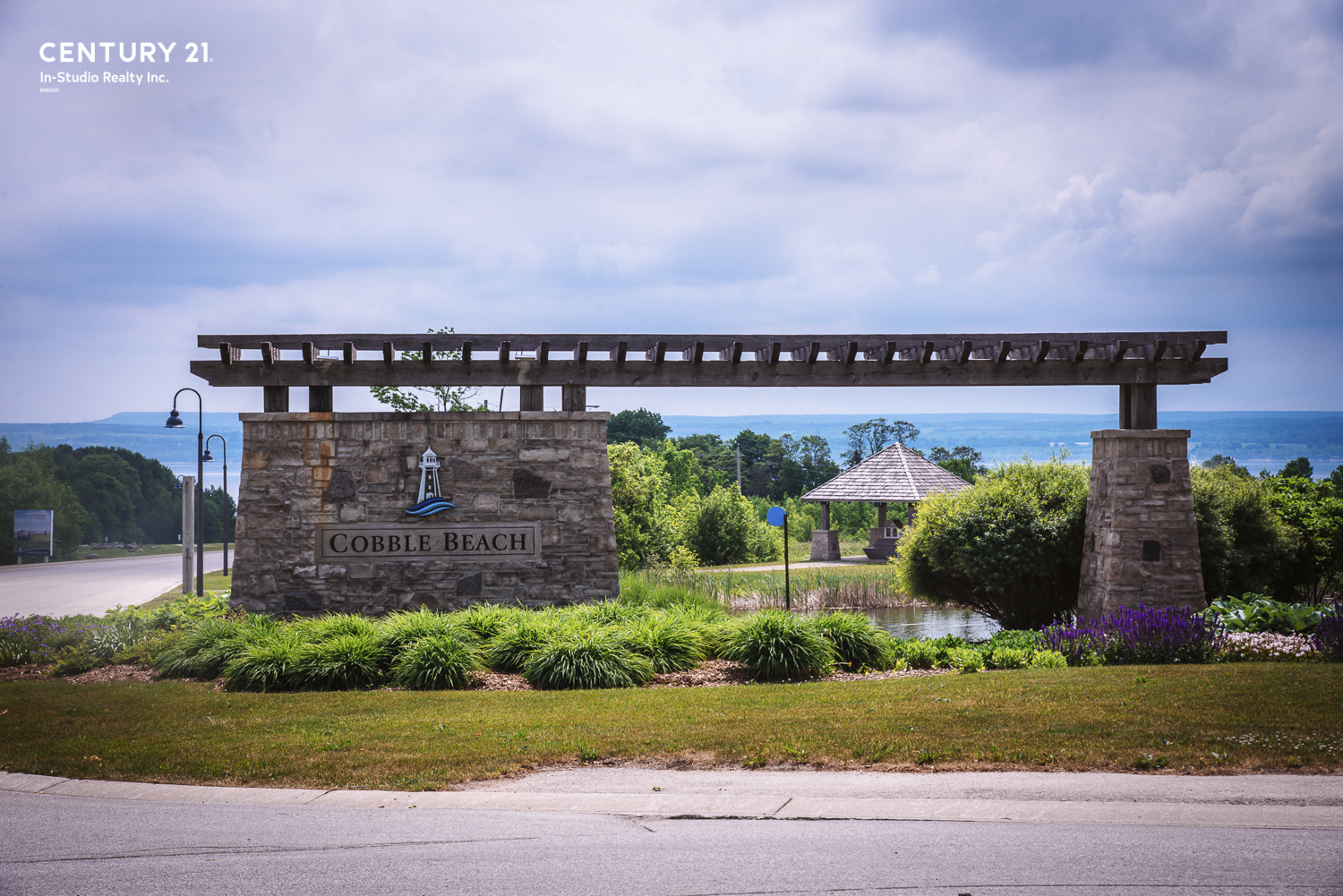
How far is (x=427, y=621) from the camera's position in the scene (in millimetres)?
10680

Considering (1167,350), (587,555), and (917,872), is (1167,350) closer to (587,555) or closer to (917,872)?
(587,555)

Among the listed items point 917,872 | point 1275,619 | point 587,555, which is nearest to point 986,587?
point 1275,619

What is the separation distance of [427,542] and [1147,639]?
31.1 feet

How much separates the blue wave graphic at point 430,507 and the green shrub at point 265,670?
9.40ft

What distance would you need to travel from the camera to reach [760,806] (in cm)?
567

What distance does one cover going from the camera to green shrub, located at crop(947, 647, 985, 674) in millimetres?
10352

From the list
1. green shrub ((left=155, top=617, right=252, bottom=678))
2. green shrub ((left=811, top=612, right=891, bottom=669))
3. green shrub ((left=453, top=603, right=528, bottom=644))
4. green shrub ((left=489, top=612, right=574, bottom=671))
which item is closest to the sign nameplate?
green shrub ((left=453, top=603, right=528, bottom=644))

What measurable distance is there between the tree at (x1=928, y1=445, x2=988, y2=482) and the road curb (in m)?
42.2

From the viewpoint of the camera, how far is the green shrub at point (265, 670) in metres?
9.48

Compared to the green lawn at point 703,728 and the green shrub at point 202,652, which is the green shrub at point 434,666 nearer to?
the green lawn at point 703,728

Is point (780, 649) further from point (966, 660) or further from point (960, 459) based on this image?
point (960, 459)

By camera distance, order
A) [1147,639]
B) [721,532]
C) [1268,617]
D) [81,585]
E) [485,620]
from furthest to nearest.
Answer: [721,532], [81,585], [1268,617], [485,620], [1147,639]

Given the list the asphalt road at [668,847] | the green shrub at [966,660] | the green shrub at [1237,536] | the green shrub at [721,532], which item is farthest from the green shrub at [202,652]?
the green shrub at [721,532]

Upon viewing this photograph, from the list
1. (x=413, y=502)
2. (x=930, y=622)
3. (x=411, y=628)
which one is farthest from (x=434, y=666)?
(x=930, y=622)
